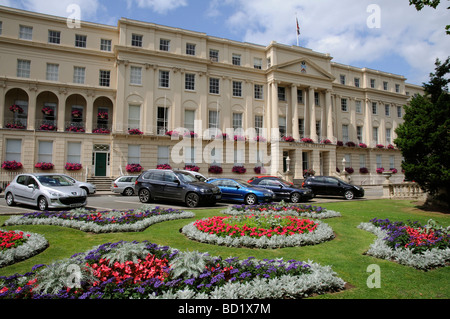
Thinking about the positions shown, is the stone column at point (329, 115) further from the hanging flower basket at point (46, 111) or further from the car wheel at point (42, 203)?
the car wheel at point (42, 203)

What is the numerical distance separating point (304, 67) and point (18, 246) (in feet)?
115

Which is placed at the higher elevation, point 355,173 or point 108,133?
point 108,133

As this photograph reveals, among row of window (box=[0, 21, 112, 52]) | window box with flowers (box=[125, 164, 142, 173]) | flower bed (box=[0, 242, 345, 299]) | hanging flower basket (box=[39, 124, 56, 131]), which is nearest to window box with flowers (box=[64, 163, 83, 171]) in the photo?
hanging flower basket (box=[39, 124, 56, 131])

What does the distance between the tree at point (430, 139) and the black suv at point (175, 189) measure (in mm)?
9662

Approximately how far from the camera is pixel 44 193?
1181 cm

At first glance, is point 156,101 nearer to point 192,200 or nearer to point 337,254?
point 192,200

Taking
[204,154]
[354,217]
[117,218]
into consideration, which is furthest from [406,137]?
[204,154]

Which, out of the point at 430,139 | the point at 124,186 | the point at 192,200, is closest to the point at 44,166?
the point at 124,186

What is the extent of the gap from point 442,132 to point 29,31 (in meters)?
34.2

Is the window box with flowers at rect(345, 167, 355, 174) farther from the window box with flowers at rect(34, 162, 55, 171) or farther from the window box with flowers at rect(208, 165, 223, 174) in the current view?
the window box with flowers at rect(34, 162, 55, 171)

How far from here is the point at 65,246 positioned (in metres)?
6.57

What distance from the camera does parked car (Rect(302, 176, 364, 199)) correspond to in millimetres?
19656

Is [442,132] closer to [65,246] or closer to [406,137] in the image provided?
[406,137]

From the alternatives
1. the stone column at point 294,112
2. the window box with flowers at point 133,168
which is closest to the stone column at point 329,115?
the stone column at point 294,112
